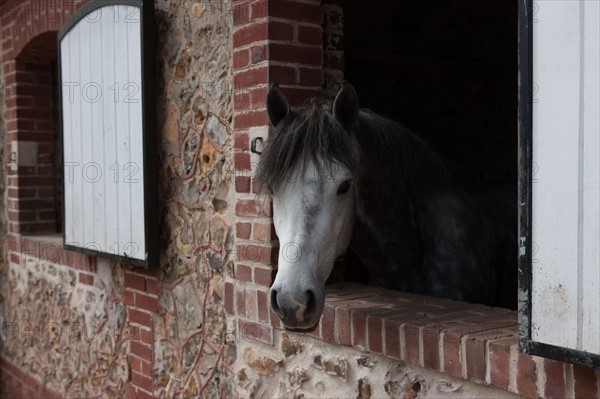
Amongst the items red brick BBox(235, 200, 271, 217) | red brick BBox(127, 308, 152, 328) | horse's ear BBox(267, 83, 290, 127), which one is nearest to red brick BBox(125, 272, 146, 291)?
red brick BBox(127, 308, 152, 328)

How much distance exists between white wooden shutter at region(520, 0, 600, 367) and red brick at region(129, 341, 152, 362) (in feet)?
8.56

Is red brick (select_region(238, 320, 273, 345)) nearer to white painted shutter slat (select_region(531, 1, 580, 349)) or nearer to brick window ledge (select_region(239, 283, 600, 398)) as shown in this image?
brick window ledge (select_region(239, 283, 600, 398))

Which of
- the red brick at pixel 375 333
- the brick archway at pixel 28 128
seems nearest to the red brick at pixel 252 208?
the red brick at pixel 375 333

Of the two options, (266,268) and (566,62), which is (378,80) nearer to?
(266,268)

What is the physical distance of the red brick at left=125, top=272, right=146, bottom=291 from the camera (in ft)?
13.5

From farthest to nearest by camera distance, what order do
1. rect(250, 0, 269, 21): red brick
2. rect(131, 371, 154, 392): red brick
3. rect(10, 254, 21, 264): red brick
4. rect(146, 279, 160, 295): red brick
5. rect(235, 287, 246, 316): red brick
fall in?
1. rect(10, 254, 21, 264): red brick
2. rect(131, 371, 154, 392): red brick
3. rect(146, 279, 160, 295): red brick
4. rect(235, 287, 246, 316): red brick
5. rect(250, 0, 269, 21): red brick

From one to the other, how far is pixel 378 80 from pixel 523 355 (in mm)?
3402

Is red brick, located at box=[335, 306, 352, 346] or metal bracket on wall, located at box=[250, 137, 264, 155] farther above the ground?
metal bracket on wall, located at box=[250, 137, 264, 155]

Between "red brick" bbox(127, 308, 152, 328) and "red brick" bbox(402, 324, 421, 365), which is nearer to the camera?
"red brick" bbox(402, 324, 421, 365)

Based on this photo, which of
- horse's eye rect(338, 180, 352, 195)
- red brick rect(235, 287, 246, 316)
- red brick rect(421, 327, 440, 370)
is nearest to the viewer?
red brick rect(421, 327, 440, 370)

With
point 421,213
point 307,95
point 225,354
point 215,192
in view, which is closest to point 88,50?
point 215,192

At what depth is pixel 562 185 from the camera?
192cm

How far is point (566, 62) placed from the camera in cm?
191

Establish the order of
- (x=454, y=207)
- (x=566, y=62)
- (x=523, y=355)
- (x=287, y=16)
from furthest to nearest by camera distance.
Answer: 1. (x=454, y=207)
2. (x=287, y=16)
3. (x=523, y=355)
4. (x=566, y=62)
